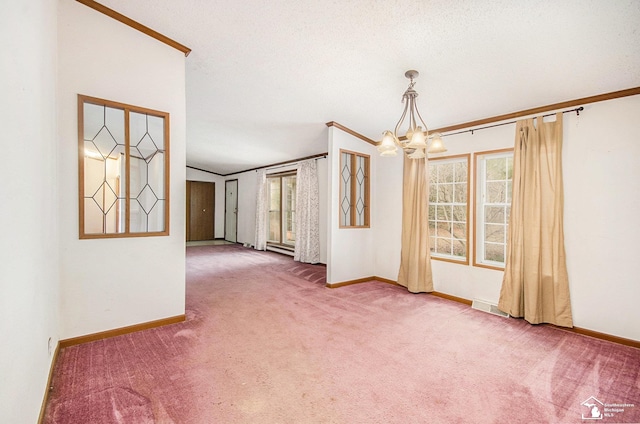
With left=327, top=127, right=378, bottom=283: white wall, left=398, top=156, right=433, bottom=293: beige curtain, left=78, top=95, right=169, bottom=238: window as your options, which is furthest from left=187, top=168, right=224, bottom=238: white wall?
left=398, top=156, right=433, bottom=293: beige curtain

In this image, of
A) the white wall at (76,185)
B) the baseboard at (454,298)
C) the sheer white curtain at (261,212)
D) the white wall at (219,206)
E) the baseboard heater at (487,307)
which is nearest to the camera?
the white wall at (76,185)

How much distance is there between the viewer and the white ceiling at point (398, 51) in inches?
82.8

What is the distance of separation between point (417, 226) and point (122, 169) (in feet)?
11.9

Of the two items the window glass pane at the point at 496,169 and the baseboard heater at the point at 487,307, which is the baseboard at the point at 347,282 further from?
the window glass pane at the point at 496,169

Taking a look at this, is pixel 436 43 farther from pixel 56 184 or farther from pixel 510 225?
pixel 56 184

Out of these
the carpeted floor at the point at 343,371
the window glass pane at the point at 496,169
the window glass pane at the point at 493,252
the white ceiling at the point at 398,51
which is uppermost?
the white ceiling at the point at 398,51

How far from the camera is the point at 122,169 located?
2756 mm

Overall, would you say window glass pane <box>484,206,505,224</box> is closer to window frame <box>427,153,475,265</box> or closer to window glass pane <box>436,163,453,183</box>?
window frame <box>427,153,475,265</box>

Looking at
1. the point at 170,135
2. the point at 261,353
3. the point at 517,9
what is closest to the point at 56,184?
the point at 170,135

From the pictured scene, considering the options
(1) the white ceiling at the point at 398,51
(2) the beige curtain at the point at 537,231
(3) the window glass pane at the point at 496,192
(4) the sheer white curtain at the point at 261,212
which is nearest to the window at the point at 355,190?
(1) the white ceiling at the point at 398,51

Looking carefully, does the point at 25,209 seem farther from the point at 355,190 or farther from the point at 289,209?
the point at 289,209

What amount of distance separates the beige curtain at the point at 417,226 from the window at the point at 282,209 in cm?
351

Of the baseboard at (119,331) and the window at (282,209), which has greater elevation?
the window at (282,209)

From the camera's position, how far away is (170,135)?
2936 millimetres
